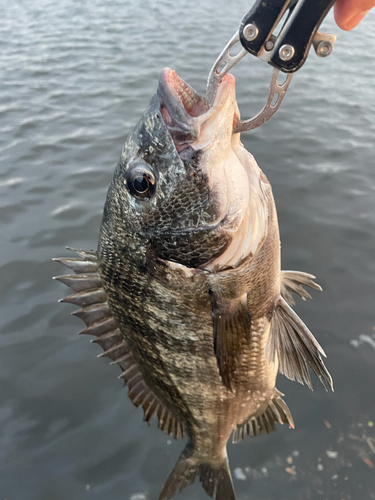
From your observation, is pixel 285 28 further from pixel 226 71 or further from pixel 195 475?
pixel 195 475

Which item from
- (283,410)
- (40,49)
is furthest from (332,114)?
(40,49)

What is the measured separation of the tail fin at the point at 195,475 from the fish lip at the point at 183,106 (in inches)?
82.2

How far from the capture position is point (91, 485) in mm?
2662

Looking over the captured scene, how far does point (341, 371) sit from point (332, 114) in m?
5.26

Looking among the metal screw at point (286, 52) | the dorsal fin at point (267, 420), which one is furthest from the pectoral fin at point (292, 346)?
the metal screw at point (286, 52)

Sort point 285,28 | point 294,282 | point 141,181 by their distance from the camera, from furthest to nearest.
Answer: point 294,282, point 141,181, point 285,28

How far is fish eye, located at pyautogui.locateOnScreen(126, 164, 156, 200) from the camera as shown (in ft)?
5.74

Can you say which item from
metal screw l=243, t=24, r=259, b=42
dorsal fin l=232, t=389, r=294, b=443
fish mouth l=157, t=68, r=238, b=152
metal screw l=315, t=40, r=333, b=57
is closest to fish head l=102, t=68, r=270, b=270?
fish mouth l=157, t=68, r=238, b=152

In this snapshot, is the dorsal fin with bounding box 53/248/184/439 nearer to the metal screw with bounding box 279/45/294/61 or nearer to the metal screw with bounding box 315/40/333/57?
the metal screw with bounding box 279/45/294/61

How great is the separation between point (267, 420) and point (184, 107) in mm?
2076

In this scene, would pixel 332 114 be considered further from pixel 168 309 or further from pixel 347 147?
pixel 168 309

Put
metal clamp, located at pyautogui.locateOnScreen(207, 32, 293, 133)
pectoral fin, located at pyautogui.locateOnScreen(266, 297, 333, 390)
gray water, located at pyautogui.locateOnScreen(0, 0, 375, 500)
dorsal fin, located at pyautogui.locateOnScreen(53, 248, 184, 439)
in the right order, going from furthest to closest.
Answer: gray water, located at pyautogui.locateOnScreen(0, 0, 375, 500) → dorsal fin, located at pyautogui.locateOnScreen(53, 248, 184, 439) → pectoral fin, located at pyautogui.locateOnScreen(266, 297, 333, 390) → metal clamp, located at pyautogui.locateOnScreen(207, 32, 293, 133)

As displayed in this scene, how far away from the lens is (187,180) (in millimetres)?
1692

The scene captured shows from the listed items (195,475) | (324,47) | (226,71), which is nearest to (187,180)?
(226,71)
